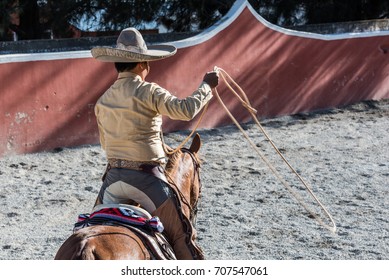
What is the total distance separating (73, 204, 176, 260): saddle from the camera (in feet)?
10.6

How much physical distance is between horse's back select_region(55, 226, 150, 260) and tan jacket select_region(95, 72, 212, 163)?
468mm

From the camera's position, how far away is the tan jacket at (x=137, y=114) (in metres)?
3.39

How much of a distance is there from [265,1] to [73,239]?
1093 cm

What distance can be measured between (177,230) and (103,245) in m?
0.62

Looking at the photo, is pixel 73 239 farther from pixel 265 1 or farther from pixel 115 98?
pixel 265 1

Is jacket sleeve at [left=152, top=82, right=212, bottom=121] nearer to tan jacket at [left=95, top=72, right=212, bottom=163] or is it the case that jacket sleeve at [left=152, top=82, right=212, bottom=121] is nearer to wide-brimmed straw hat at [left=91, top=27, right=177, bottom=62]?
tan jacket at [left=95, top=72, right=212, bottom=163]

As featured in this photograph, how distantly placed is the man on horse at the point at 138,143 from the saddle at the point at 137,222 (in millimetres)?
139

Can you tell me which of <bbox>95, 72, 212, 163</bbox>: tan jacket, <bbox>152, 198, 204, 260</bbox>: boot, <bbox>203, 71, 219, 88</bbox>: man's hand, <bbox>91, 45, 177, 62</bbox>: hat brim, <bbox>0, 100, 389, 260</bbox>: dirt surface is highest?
<bbox>91, 45, 177, 62</bbox>: hat brim

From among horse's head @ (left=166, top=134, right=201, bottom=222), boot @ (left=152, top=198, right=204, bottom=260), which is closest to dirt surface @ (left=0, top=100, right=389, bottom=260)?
horse's head @ (left=166, top=134, right=201, bottom=222)

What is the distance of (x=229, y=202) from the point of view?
659 centimetres

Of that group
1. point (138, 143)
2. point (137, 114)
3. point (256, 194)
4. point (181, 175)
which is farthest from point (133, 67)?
point (256, 194)

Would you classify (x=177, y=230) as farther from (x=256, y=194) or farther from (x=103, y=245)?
(x=256, y=194)

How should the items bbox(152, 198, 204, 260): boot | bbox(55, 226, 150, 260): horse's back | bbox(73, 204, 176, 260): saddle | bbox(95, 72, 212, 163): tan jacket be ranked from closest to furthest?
bbox(55, 226, 150, 260): horse's back
bbox(73, 204, 176, 260): saddle
bbox(95, 72, 212, 163): tan jacket
bbox(152, 198, 204, 260): boot

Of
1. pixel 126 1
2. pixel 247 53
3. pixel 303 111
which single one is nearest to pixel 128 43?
pixel 247 53
